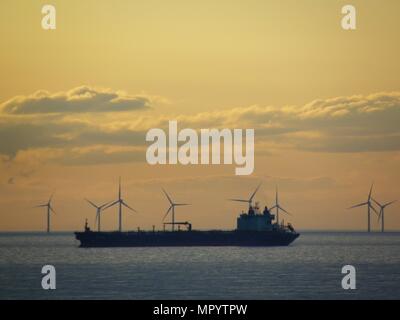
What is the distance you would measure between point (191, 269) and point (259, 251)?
5405 cm
